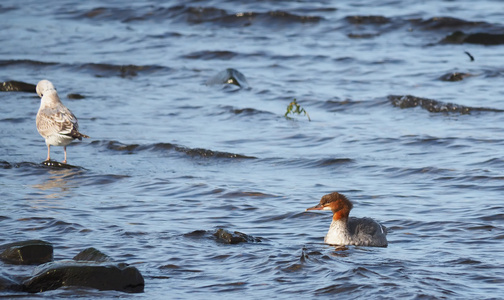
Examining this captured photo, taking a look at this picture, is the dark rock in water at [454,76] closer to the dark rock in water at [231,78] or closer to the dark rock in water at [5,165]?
the dark rock in water at [231,78]

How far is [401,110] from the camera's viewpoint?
46.2ft

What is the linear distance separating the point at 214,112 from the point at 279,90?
1.93 metres

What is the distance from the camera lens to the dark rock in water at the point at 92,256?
6.92 meters

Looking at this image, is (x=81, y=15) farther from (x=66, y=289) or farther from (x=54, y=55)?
(x=66, y=289)

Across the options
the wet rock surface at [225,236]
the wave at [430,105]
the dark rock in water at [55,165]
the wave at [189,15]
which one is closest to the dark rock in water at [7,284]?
the wet rock surface at [225,236]

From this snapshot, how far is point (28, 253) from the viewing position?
721 cm

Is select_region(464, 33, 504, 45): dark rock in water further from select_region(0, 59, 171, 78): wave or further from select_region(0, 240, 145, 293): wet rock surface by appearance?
select_region(0, 240, 145, 293): wet rock surface

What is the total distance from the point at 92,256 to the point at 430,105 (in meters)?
8.36

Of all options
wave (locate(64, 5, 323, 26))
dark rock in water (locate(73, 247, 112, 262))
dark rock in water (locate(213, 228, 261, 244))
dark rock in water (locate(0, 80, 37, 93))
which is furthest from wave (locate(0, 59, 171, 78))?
dark rock in water (locate(73, 247, 112, 262))

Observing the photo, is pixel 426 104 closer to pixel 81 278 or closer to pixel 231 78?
pixel 231 78

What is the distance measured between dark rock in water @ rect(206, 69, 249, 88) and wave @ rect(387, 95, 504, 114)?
9.65 feet

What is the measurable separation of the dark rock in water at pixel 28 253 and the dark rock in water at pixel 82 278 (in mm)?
648

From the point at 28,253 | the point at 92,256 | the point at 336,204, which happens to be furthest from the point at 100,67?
the point at 92,256

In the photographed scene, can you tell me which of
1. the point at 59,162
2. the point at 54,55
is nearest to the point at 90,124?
the point at 59,162
